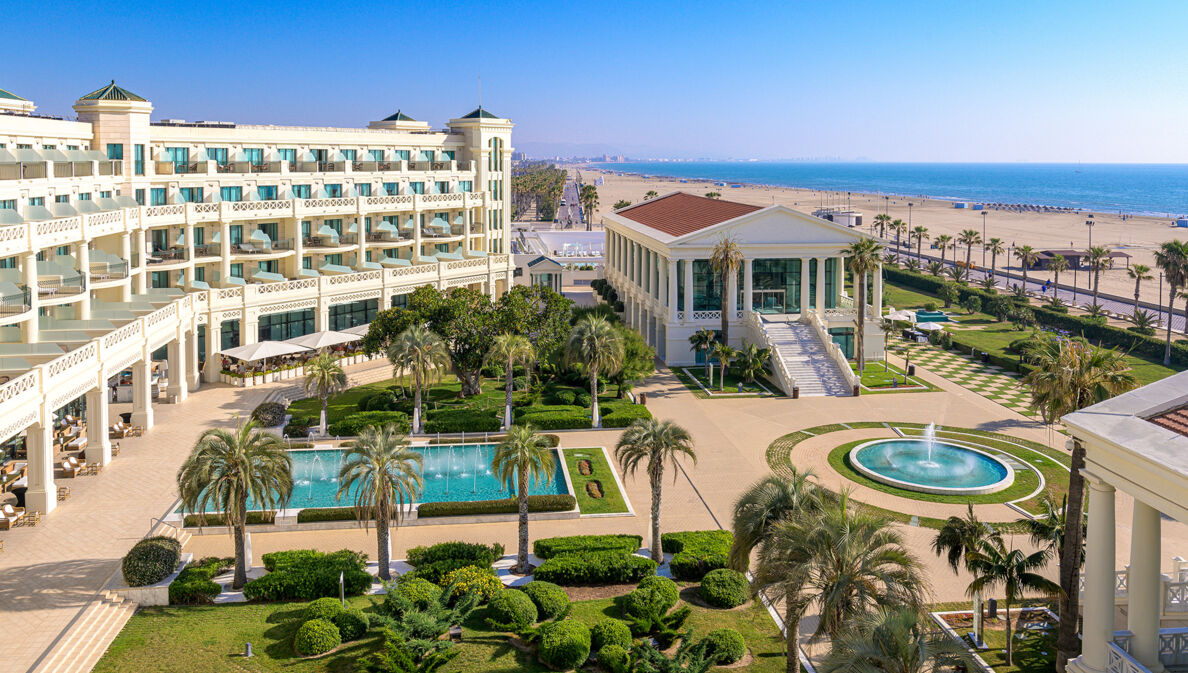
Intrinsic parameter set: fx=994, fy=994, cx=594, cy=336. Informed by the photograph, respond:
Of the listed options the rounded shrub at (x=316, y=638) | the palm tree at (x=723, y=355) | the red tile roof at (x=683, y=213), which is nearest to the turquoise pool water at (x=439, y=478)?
the rounded shrub at (x=316, y=638)

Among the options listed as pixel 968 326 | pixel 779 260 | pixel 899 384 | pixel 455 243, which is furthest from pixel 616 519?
pixel 968 326

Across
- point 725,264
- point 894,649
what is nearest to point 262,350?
→ point 725,264

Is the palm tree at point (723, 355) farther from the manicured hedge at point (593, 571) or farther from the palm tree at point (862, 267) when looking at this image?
the manicured hedge at point (593, 571)

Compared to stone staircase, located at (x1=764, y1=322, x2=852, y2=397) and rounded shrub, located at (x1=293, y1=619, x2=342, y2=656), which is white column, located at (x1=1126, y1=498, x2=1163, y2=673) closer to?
rounded shrub, located at (x1=293, y1=619, x2=342, y2=656)

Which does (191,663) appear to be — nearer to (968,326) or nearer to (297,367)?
(297,367)

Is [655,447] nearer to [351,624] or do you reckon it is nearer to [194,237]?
[351,624]

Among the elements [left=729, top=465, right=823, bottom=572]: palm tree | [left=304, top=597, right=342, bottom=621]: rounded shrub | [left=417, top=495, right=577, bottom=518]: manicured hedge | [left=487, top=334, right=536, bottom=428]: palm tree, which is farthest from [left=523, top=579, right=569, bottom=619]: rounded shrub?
[left=487, top=334, right=536, bottom=428]: palm tree

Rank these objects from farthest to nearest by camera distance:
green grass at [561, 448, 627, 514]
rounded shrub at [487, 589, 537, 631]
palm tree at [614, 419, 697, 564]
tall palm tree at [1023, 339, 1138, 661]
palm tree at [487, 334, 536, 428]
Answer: palm tree at [487, 334, 536, 428]
green grass at [561, 448, 627, 514]
palm tree at [614, 419, 697, 564]
rounded shrub at [487, 589, 537, 631]
tall palm tree at [1023, 339, 1138, 661]
